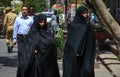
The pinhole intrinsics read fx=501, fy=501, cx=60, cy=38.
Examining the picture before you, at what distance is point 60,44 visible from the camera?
1567 centimetres

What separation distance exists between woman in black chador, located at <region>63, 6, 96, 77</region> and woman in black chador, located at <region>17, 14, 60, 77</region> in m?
0.57

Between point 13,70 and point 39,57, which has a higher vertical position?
point 39,57

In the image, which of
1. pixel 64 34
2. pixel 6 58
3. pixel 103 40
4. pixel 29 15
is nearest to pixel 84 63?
pixel 29 15

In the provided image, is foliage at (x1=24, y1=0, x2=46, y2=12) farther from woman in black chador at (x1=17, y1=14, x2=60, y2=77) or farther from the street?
woman in black chador at (x1=17, y1=14, x2=60, y2=77)

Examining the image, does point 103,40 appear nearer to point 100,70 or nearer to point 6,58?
point 6,58

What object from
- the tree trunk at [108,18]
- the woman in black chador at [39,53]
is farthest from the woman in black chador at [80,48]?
the tree trunk at [108,18]

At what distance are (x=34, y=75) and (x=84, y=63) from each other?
114 centimetres

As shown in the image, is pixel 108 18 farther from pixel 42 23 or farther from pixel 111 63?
pixel 111 63

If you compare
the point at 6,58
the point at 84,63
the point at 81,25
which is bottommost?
the point at 6,58

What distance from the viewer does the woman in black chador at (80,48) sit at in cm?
1001

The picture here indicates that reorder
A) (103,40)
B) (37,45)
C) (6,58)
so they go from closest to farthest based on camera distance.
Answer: (37,45)
(6,58)
(103,40)

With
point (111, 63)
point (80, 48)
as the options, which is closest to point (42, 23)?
point (80, 48)

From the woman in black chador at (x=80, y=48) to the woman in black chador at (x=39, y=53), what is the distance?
0.57 m

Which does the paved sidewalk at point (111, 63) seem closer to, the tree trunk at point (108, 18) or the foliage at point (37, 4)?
the tree trunk at point (108, 18)
